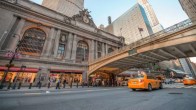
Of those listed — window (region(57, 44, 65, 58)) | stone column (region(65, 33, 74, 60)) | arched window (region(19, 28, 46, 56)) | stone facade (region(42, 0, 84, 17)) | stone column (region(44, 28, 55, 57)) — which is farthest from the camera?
stone facade (region(42, 0, 84, 17))

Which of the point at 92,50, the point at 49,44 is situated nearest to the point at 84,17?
the point at 92,50

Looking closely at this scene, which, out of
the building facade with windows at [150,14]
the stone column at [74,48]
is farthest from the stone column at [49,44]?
the building facade with windows at [150,14]

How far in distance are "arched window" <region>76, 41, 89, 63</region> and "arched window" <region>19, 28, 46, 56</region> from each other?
1003cm

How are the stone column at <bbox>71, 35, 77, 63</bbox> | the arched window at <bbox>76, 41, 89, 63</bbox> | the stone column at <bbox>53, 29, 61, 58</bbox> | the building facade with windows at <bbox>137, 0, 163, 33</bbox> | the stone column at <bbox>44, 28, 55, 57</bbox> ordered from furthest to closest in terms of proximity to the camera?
the building facade with windows at <bbox>137, 0, 163, 33</bbox> → the arched window at <bbox>76, 41, 89, 63</bbox> → the stone column at <bbox>71, 35, 77, 63</bbox> → the stone column at <bbox>53, 29, 61, 58</bbox> → the stone column at <bbox>44, 28, 55, 57</bbox>

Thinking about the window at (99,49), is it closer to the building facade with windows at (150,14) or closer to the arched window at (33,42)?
the arched window at (33,42)

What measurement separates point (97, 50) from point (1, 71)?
25.0 m

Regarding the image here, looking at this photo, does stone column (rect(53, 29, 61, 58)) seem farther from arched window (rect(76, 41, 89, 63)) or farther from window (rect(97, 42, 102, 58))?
window (rect(97, 42, 102, 58))

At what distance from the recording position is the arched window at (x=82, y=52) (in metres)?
30.4

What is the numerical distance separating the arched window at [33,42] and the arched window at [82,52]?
1003 cm

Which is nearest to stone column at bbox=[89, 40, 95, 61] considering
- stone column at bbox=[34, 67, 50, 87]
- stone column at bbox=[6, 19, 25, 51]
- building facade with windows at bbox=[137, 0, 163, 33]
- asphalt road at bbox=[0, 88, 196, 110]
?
stone column at bbox=[34, 67, 50, 87]

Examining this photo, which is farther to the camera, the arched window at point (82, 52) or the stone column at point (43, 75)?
the arched window at point (82, 52)

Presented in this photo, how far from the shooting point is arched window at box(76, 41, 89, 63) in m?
30.4

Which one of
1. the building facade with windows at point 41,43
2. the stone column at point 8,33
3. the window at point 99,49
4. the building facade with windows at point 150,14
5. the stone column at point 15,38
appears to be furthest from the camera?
the building facade with windows at point 150,14

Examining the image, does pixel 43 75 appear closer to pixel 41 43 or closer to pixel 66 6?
pixel 41 43
